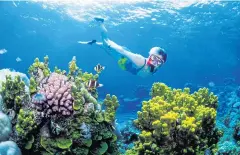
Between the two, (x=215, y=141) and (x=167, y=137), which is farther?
(x=215, y=141)

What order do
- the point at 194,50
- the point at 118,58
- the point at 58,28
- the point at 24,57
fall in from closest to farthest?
1. the point at 118,58
2. the point at 58,28
3. the point at 194,50
4. the point at 24,57

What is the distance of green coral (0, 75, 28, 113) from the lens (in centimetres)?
441

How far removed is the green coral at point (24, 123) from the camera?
3996 millimetres

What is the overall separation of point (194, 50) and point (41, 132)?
43.7 meters

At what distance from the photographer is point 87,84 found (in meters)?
5.21

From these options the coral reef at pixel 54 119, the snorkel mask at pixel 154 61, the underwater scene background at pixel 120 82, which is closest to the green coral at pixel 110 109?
the underwater scene background at pixel 120 82

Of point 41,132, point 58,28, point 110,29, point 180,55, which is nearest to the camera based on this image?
point 41,132

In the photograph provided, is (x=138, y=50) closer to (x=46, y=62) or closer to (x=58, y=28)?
(x=58, y=28)

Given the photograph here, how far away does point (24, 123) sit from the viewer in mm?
4004

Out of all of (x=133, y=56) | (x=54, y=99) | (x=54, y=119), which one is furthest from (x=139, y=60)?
(x=54, y=119)

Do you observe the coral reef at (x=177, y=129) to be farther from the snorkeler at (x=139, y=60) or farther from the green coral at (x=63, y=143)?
the green coral at (x=63, y=143)

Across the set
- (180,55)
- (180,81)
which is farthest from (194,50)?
(180,81)

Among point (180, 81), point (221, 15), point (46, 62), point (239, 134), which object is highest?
point (180, 81)

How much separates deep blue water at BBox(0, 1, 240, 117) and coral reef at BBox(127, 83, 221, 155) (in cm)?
2240
